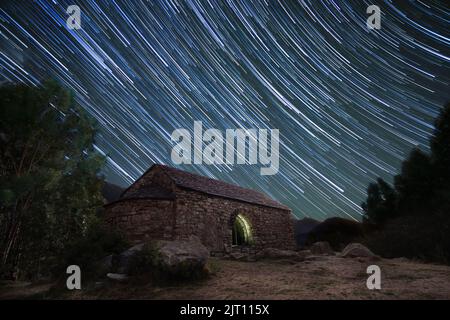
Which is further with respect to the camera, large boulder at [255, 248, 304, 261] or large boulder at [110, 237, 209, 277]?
large boulder at [255, 248, 304, 261]

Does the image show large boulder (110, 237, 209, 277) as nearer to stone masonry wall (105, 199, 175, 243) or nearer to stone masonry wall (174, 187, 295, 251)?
stone masonry wall (105, 199, 175, 243)

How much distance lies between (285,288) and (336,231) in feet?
70.6

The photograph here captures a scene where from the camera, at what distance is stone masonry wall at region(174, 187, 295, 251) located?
14156 millimetres

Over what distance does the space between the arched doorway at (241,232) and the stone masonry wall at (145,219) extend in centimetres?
505

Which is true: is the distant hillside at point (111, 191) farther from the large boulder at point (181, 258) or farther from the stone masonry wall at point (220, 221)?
the large boulder at point (181, 258)

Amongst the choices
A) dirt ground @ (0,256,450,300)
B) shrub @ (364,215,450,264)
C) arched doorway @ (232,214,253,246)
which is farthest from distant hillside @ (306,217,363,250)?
dirt ground @ (0,256,450,300)

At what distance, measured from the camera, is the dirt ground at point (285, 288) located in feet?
19.4

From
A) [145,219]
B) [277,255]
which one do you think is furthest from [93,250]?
[277,255]

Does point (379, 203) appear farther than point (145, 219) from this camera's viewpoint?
Yes

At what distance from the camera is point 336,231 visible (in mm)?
25516

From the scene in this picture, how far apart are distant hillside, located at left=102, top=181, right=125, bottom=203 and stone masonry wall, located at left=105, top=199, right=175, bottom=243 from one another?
112 feet

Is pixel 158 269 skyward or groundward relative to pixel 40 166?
groundward

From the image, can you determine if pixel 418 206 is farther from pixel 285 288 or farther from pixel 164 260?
pixel 164 260

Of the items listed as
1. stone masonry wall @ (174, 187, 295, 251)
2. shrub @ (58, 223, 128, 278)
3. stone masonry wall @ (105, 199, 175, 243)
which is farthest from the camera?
stone masonry wall @ (174, 187, 295, 251)
